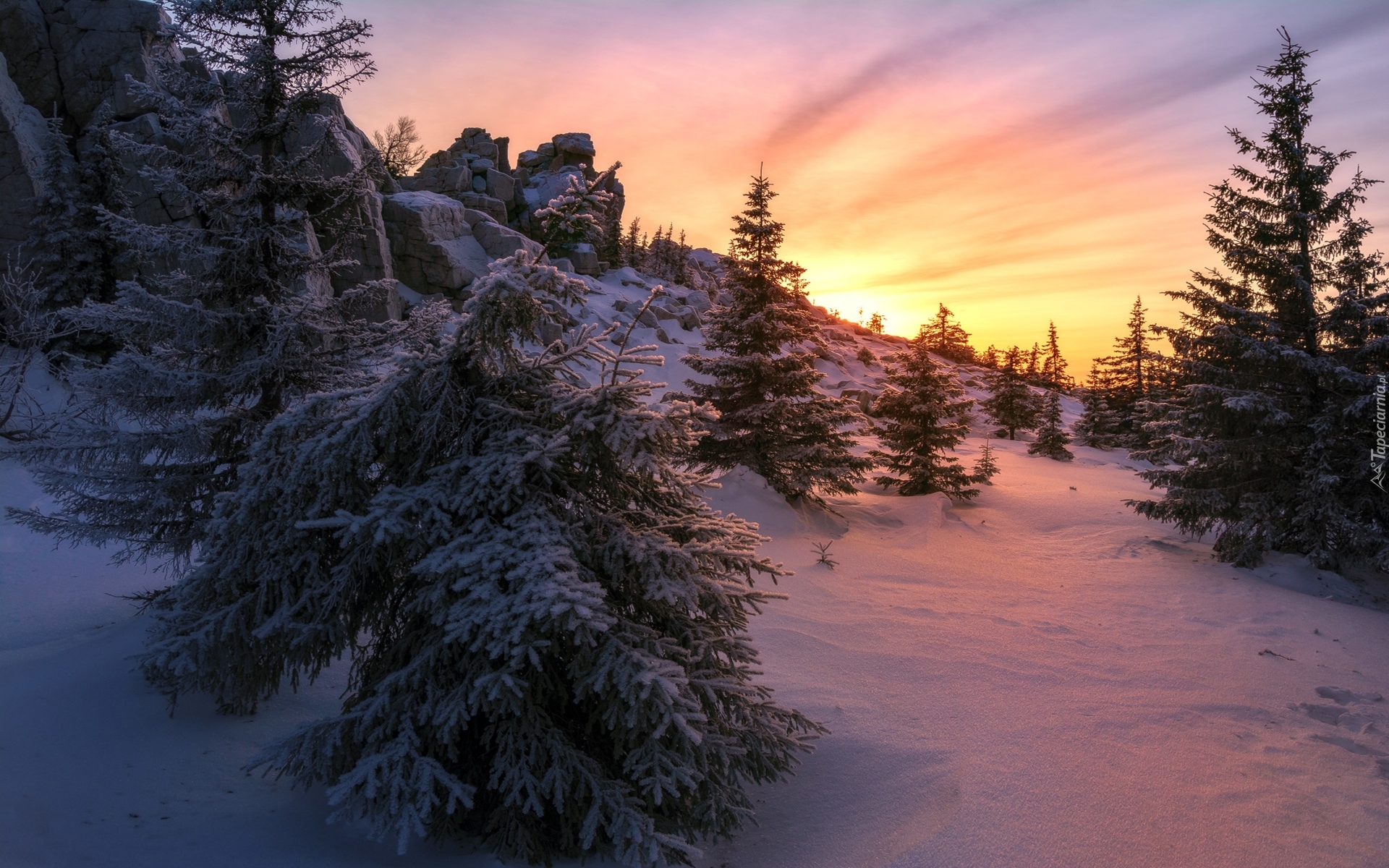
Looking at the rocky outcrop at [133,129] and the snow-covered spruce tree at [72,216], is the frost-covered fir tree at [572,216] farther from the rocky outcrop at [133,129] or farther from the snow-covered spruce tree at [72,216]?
the snow-covered spruce tree at [72,216]

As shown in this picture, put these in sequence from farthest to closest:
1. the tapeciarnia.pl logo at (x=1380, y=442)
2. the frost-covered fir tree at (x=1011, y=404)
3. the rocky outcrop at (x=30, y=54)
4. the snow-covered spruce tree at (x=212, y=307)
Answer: the frost-covered fir tree at (x=1011, y=404), the rocky outcrop at (x=30, y=54), the tapeciarnia.pl logo at (x=1380, y=442), the snow-covered spruce tree at (x=212, y=307)

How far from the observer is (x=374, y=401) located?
344 cm

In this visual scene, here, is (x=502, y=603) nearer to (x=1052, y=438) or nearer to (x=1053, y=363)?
(x=1052, y=438)

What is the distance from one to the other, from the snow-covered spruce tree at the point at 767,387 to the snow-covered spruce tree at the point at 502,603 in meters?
8.55

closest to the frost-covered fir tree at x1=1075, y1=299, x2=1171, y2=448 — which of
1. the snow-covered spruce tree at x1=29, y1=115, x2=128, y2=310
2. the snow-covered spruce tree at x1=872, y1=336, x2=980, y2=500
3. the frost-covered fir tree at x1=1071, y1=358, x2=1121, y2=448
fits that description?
the frost-covered fir tree at x1=1071, y1=358, x2=1121, y2=448

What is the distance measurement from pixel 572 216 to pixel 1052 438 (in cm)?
2877

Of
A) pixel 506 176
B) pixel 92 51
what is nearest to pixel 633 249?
pixel 506 176

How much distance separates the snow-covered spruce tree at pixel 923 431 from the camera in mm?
14984

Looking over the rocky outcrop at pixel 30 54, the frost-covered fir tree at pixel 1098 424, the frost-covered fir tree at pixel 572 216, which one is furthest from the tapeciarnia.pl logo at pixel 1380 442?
the rocky outcrop at pixel 30 54

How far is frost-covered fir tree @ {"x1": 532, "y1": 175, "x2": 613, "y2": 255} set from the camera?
3.57 metres

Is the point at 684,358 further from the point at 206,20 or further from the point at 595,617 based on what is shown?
the point at 595,617

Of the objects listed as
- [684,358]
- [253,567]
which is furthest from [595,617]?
[684,358]

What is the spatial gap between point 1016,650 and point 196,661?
288 inches

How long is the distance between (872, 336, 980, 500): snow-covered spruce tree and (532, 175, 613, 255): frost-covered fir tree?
1188cm
